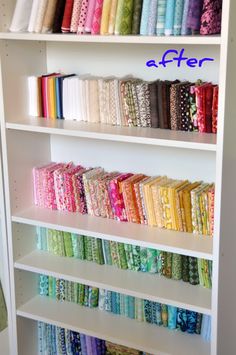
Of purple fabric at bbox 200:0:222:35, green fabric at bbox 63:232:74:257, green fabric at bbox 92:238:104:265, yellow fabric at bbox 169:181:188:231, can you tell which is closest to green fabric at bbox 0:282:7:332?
green fabric at bbox 63:232:74:257

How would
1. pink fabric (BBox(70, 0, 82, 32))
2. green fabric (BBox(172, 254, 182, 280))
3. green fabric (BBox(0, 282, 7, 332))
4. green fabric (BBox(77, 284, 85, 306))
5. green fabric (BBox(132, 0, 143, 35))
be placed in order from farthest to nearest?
1. green fabric (BBox(0, 282, 7, 332))
2. green fabric (BBox(77, 284, 85, 306))
3. green fabric (BBox(172, 254, 182, 280))
4. pink fabric (BBox(70, 0, 82, 32))
5. green fabric (BBox(132, 0, 143, 35))

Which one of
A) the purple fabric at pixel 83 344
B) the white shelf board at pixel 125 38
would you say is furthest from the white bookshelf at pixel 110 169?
the purple fabric at pixel 83 344

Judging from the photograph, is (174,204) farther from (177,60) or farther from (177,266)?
(177,60)

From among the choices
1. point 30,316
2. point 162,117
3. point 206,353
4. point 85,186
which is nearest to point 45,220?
point 85,186

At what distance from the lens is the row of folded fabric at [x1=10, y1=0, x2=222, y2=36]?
174cm

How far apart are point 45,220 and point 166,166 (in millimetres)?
503

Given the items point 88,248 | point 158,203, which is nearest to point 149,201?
point 158,203

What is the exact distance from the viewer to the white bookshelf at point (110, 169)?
1826 mm

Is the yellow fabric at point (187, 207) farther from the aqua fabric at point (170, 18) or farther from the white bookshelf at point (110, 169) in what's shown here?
the aqua fabric at point (170, 18)

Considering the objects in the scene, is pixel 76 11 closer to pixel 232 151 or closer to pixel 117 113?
pixel 117 113

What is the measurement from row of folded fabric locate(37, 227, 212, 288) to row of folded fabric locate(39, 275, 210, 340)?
0.12m

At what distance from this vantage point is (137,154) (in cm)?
218

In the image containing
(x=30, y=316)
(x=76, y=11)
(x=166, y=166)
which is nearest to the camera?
(x=76, y=11)

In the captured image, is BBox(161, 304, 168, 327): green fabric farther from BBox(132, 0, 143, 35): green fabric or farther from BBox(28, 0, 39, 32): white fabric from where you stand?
BBox(28, 0, 39, 32): white fabric
